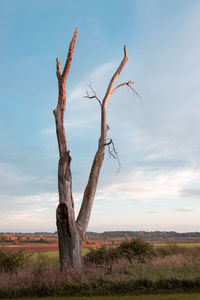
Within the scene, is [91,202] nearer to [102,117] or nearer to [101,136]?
[101,136]

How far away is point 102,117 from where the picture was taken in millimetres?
15656

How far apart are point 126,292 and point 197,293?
2.28 m

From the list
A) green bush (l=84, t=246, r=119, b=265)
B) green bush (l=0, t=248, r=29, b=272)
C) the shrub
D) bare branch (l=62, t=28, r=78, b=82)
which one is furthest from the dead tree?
the shrub

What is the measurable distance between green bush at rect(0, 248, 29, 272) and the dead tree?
444cm

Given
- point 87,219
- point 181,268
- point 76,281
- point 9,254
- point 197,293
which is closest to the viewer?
point 197,293

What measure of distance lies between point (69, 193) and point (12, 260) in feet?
19.1

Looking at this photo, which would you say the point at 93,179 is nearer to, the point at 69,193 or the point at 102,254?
the point at 69,193

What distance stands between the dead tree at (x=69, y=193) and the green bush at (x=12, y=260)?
4.44 meters

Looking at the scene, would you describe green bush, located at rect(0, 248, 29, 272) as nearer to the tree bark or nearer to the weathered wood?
the tree bark

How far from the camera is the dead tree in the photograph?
12.6m

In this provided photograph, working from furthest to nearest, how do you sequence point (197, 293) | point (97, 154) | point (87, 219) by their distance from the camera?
point (97, 154) → point (87, 219) → point (197, 293)

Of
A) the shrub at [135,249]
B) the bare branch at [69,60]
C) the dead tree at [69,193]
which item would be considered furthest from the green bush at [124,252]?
the bare branch at [69,60]

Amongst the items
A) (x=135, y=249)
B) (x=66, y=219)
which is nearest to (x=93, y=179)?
(x=66, y=219)

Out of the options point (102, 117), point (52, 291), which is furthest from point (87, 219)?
point (102, 117)
